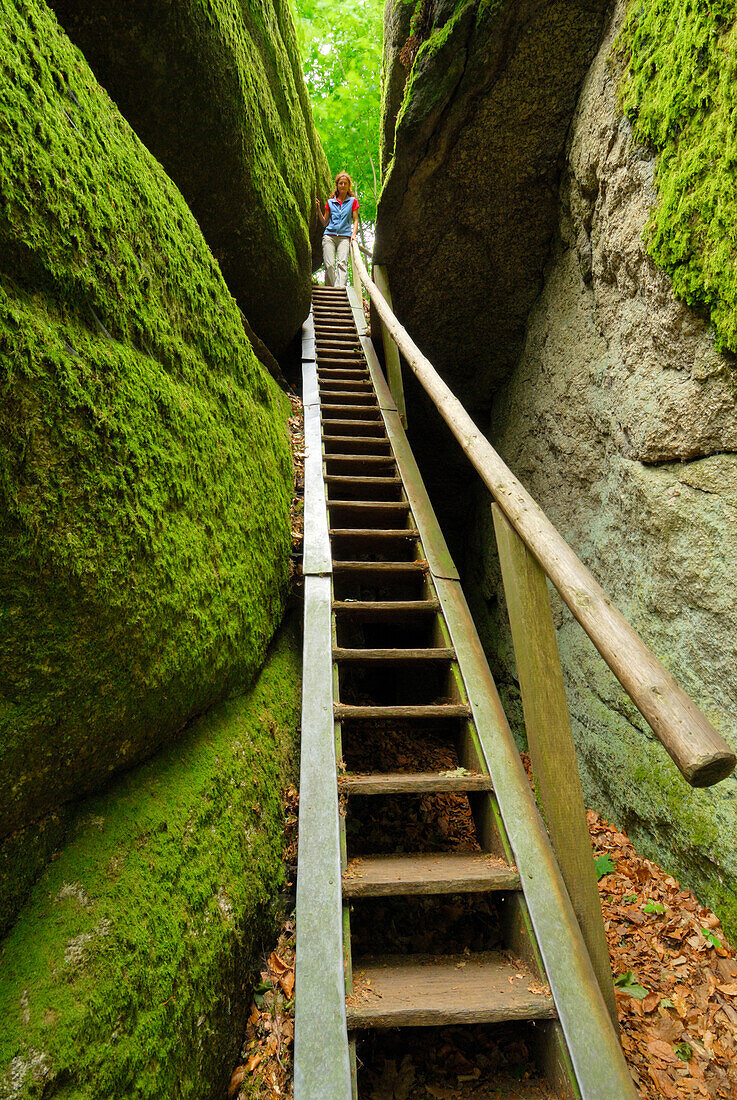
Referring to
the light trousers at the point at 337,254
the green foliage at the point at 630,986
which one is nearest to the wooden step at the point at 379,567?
the green foliage at the point at 630,986

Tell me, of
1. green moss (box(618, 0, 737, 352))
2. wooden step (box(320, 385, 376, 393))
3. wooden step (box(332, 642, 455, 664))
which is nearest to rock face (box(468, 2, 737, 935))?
green moss (box(618, 0, 737, 352))

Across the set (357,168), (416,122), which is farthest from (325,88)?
(416,122)

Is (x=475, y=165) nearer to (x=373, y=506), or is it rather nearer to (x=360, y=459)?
(x=360, y=459)

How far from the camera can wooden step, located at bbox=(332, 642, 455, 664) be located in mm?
3178

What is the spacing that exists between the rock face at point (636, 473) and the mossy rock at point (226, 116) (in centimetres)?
288

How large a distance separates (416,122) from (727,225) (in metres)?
4.02

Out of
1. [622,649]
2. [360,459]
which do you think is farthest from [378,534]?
[622,649]

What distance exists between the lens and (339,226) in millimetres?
10680

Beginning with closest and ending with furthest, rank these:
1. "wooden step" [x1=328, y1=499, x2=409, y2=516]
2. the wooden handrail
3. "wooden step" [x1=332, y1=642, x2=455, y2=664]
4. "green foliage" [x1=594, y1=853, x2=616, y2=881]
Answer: the wooden handrail → "wooden step" [x1=332, y1=642, x2=455, y2=664] → "green foliage" [x1=594, y1=853, x2=616, y2=881] → "wooden step" [x1=328, y1=499, x2=409, y2=516]

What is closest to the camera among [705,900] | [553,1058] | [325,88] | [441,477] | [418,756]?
[553,1058]

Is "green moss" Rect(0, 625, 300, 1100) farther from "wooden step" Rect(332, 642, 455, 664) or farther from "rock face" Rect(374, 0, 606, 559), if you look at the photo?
"rock face" Rect(374, 0, 606, 559)

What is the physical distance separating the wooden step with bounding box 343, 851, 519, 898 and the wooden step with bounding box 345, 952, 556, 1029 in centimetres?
25

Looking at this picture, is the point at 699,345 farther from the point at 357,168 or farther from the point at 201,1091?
the point at 357,168

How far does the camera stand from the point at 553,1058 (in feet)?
6.03
